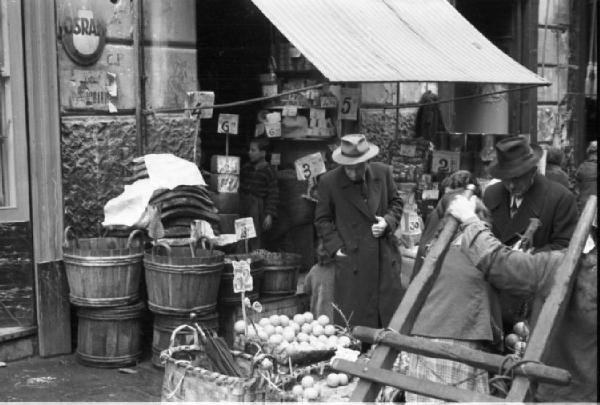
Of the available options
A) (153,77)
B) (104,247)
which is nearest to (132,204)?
(104,247)

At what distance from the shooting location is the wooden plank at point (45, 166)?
22.5ft

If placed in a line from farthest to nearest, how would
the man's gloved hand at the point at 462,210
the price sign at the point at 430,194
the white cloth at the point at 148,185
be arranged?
the price sign at the point at 430,194 → the white cloth at the point at 148,185 → the man's gloved hand at the point at 462,210

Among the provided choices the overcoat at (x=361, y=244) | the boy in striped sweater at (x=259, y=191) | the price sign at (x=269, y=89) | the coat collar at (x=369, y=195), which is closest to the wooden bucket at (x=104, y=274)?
the overcoat at (x=361, y=244)

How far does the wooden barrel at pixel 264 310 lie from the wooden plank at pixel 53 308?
3.99 feet

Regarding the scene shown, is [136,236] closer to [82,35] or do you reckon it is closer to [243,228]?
[243,228]

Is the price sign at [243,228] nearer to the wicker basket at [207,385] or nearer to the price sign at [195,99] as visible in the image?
the price sign at [195,99]

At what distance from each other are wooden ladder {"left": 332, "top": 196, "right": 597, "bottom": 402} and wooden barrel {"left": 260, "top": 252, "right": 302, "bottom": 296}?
3.78 m

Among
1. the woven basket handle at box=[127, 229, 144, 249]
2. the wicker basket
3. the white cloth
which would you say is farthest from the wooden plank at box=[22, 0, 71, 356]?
the wicker basket

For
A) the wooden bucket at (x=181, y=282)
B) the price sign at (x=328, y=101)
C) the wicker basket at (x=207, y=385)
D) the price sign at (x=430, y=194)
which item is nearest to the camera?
the wicker basket at (x=207, y=385)

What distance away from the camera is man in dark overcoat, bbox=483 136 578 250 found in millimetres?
5285

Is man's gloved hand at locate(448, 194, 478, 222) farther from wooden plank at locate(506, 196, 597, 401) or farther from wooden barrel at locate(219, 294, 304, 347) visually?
wooden barrel at locate(219, 294, 304, 347)

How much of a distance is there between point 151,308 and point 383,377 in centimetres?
358

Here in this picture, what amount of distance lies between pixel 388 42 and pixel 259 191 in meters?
2.33

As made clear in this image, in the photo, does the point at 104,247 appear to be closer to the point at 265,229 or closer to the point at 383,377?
the point at 265,229
